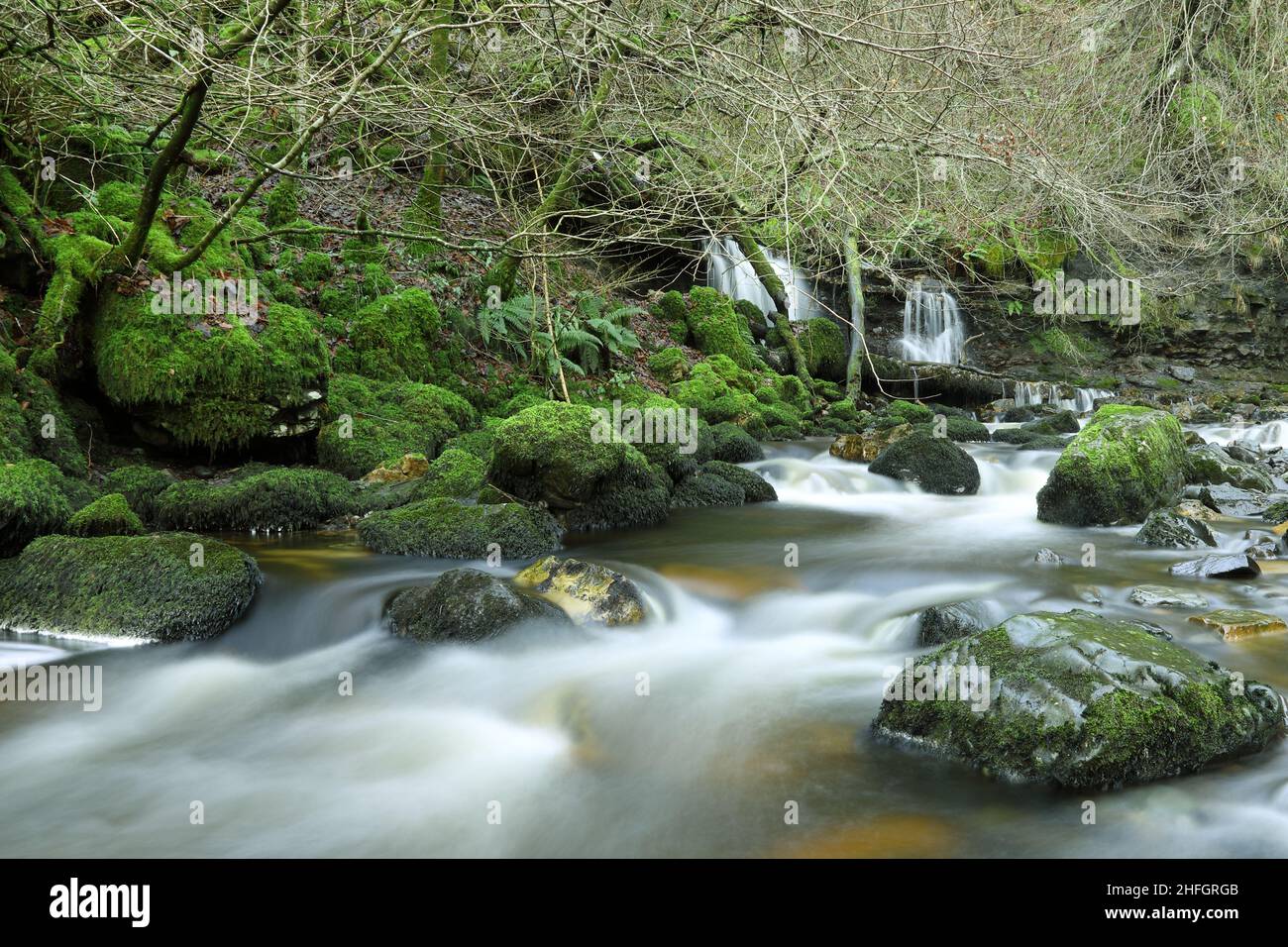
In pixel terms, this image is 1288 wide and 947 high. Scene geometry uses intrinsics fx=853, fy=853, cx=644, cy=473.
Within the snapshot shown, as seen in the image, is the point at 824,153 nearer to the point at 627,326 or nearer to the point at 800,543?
the point at 800,543

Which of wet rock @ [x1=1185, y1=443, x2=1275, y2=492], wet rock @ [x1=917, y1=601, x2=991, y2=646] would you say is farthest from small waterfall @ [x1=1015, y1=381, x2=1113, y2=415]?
wet rock @ [x1=917, y1=601, x2=991, y2=646]

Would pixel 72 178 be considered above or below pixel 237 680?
above

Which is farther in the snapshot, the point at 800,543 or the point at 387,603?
the point at 800,543

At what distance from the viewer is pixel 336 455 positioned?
334 inches

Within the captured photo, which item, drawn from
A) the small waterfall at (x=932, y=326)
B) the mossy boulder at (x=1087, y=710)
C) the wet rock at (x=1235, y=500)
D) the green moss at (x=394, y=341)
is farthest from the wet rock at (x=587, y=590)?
the small waterfall at (x=932, y=326)

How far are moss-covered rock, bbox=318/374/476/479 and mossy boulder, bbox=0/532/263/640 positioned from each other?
10.6 feet

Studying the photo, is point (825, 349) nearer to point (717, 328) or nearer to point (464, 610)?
point (717, 328)

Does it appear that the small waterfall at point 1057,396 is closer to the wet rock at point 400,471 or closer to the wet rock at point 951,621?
the wet rock at point 400,471

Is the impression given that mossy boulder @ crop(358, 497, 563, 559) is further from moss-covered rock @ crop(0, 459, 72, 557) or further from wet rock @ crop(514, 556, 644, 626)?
moss-covered rock @ crop(0, 459, 72, 557)

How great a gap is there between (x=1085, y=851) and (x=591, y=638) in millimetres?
2939

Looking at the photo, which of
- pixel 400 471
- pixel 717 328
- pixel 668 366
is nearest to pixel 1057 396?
pixel 717 328

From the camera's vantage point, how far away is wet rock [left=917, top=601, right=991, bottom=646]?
4918 mm

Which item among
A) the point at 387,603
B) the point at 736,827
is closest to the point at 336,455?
the point at 387,603

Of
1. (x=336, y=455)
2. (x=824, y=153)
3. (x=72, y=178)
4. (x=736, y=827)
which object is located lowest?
(x=736, y=827)
